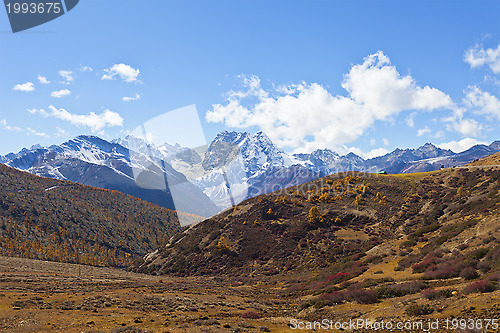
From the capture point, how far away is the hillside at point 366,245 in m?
23.5

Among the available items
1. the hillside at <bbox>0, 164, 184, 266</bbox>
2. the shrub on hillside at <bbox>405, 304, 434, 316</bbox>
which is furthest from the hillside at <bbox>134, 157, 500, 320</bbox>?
the hillside at <bbox>0, 164, 184, 266</bbox>

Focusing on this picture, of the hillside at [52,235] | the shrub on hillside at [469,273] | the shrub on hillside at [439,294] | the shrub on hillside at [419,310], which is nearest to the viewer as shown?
the shrub on hillside at [419,310]

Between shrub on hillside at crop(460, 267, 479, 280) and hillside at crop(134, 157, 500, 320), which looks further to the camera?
hillside at crop(134, 157, 500, 320)

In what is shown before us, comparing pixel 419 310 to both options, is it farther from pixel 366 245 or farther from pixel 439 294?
pixel 366 245

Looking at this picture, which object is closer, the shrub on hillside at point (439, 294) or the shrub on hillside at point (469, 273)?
the shrub on hillside at point (439, 294)

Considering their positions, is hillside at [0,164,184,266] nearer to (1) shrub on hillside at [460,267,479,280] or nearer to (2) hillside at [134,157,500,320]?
(2) hillside at [134,157,500,320]

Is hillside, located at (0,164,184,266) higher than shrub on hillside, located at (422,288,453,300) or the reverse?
higher

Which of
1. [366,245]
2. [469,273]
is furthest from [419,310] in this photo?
[366,245]

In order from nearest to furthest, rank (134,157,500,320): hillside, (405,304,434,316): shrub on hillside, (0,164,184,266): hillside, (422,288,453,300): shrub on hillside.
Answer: (405,304,434,316): shrub on hillside, (422,288,453,300): shrub on hillside, (134,157,500,320): hillside, (0,164,184,266): hillside

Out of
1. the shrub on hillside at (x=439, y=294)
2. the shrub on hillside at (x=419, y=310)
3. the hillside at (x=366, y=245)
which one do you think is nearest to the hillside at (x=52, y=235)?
the hillside at (x=366, y=245)

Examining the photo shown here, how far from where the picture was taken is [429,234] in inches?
1821

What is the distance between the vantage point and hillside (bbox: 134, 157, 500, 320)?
77.2 feet

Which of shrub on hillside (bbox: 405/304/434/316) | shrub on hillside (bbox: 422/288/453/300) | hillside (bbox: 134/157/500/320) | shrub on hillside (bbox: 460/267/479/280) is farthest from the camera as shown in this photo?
hillside (bbox: 134/157/500/320)

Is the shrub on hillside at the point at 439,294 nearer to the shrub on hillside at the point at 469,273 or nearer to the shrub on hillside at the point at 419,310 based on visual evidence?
the shrub on hillside at the point at 419,310
